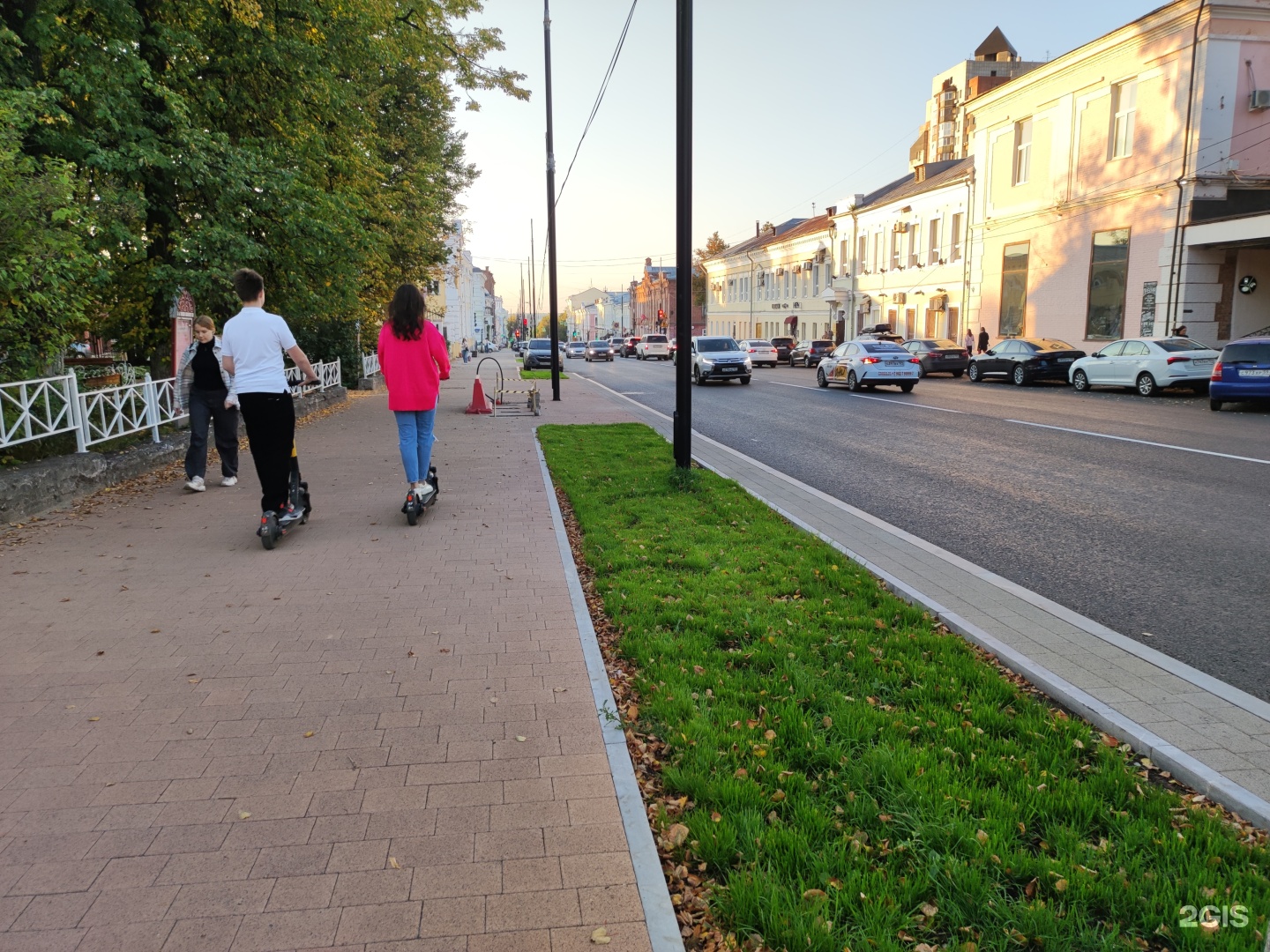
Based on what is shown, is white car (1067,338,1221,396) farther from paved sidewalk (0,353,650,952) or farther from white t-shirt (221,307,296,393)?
white t-shirt (221,307,296,393)

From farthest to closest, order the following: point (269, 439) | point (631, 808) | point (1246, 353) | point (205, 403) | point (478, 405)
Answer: point (478, 405) → point (1246, 353) → point (205, 403) → point (269, 439) → point (631, 808)

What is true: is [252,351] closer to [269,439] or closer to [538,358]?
[269,439]

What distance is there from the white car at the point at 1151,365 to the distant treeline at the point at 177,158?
18265 millimetres

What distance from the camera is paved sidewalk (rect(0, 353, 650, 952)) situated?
2.60 m

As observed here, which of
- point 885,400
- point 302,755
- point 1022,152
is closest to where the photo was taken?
point 302,755

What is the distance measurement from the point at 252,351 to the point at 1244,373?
17980 mm

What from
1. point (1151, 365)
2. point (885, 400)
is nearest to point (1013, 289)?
point (1151, 365)

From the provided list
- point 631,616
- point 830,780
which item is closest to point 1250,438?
point 631,616

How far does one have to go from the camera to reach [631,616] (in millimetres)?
5125

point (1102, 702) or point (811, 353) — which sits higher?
point (811, 353)

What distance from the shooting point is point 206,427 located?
930cm

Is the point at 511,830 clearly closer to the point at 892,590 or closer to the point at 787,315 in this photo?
the point at 892,590

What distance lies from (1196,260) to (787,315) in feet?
129

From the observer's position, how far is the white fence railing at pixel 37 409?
27.2ft
